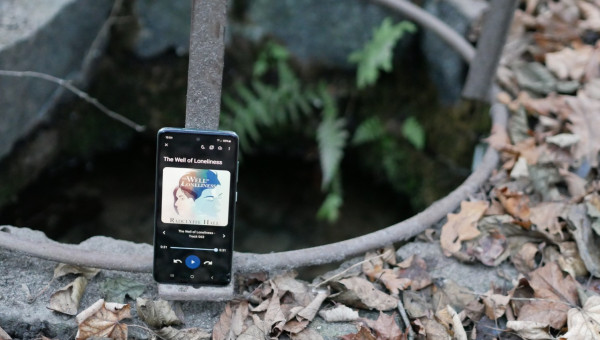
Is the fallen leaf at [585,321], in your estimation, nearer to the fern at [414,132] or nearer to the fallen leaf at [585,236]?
the fallen leaf at [585,236]

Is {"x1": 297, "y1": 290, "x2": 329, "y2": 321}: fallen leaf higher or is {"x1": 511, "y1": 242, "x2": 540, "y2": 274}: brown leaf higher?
{"x1": 511, "y1": 242, "x2": 540, "y2": 274}: brown leaf

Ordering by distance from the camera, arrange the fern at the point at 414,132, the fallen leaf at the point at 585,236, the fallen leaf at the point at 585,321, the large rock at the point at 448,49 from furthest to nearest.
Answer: the fern at the point at 414,132 → the large rock at the point at 448,49 → the fallen leaf at the point at 585,236 → the fallen leaf at the point at 585,321

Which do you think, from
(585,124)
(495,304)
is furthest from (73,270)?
(585,124)

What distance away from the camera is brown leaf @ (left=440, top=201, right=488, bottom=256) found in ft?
6.73

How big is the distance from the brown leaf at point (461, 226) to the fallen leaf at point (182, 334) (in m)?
0.85

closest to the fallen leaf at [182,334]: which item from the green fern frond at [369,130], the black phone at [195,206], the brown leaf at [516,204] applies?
the black phone at [195,206]

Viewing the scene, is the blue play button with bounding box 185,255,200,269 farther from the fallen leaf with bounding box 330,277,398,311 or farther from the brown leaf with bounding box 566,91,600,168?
the brown leaf with bounding box 566,91,600,168

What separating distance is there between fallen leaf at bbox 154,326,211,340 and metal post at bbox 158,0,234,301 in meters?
0.09

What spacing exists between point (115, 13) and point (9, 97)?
3.35ft

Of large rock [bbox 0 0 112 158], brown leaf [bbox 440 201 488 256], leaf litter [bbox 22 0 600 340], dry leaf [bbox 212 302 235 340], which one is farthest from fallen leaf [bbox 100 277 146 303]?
large rock [bbox 0 0 112 158]

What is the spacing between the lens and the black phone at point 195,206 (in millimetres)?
1619

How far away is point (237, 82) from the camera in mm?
3926

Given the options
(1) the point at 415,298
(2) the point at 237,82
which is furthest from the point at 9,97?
(1) the point at 415,298

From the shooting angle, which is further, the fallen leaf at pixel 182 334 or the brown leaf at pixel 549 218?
the brown leaf at pixel 549 218
